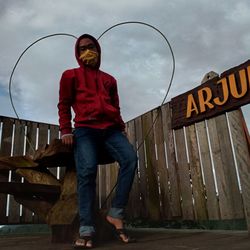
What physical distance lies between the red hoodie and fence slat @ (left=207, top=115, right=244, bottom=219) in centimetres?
97

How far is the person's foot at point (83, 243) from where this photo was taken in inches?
79.9

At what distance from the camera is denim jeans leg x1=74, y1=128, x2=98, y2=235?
2.21 m

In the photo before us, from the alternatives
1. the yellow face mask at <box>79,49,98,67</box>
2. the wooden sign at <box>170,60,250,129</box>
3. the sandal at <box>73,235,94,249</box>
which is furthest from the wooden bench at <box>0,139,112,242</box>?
the wooden sign at <box>170,60,250,129</box>

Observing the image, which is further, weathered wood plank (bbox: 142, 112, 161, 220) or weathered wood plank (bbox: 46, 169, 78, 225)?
weathered wood plank (bbox: 142, 112, 161, 220)

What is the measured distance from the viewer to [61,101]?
2.56m

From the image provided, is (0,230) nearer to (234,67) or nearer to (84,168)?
(84,168)

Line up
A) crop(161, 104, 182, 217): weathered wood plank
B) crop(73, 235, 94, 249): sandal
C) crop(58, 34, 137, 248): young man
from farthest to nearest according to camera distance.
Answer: crop(161, 104, 182, 217): weathered wood plank, crop(58, 34, 137, 248): young man, crop(73, 235, 94, 249): sandal

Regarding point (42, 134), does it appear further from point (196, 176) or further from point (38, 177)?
point (196, 176)

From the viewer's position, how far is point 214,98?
305 centimetres

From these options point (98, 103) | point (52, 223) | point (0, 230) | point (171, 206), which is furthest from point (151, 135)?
point (0, 230)

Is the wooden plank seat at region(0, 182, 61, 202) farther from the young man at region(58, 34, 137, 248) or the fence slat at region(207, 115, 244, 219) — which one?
the fence slat at region(207, 115, 244, 219)

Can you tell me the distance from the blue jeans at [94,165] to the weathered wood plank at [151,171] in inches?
49.5

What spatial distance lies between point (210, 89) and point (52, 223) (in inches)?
75.5

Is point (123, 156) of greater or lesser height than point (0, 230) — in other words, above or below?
above
